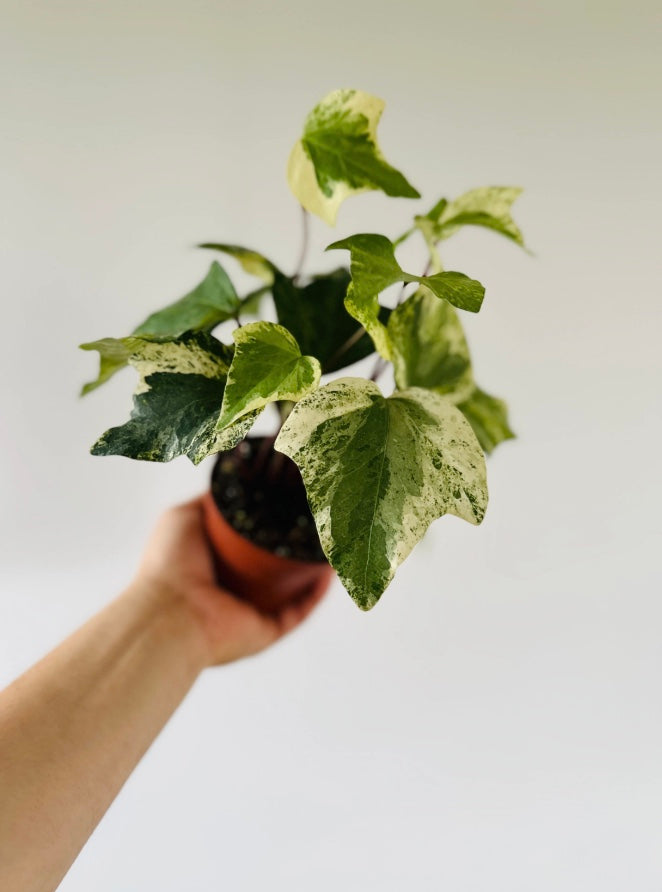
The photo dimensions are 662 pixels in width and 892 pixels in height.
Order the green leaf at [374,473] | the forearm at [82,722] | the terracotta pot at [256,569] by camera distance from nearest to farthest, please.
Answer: the green leaf at [374,473] < the forearm at [82,722] < the terracotta pot at [256,569]

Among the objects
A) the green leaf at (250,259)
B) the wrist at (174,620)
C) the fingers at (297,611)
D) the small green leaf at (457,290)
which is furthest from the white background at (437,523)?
the small green leaf at (457,290)

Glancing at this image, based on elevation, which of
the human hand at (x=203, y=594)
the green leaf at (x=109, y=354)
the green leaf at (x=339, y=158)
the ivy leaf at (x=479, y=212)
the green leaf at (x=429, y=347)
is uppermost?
the green leaf at (x=339, y=158)

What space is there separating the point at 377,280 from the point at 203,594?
20.6 inches

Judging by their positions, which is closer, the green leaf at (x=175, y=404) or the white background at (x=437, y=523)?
the green leaf at (x=175, y=404)

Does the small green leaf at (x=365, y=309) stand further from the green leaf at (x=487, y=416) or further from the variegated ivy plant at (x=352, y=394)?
the green leaf at (x=487, y=416)

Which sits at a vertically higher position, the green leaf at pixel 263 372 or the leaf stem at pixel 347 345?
the green leaf at pixel 263 372

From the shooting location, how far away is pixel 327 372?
2.22 feet

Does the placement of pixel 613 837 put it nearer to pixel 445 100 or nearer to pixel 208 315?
pixel 208 315

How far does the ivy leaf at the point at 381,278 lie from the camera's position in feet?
1.57

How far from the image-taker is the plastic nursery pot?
829 millimetres

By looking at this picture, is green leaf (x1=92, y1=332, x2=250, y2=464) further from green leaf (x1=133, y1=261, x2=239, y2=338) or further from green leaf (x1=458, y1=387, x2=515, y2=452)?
green leaf (x1=458, y1=387, x2=515, y2=452)

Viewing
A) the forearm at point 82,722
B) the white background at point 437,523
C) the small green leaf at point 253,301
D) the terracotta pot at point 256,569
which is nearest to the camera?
the forearm at point 82,722

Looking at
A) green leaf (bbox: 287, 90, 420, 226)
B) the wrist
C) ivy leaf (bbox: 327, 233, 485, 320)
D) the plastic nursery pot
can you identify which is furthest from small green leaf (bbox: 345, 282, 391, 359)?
the wrist

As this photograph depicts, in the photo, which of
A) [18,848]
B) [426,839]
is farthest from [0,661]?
[426,839]
